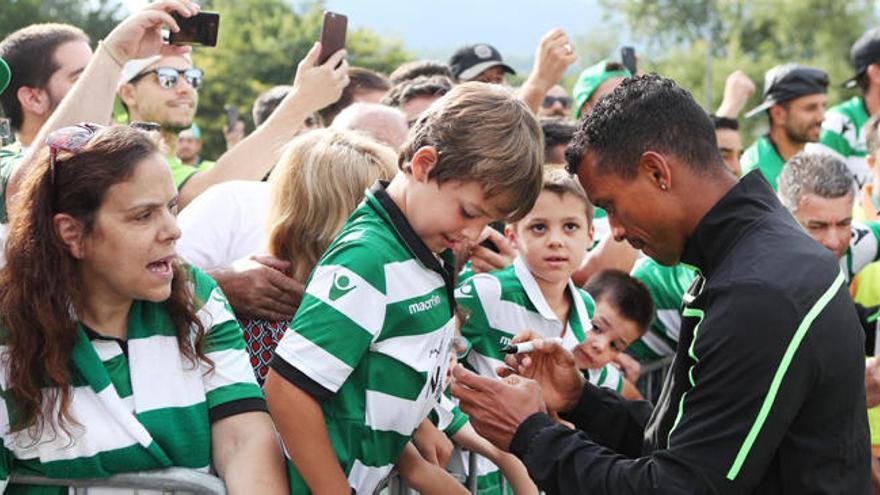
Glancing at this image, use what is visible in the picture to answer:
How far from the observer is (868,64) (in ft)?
27.8

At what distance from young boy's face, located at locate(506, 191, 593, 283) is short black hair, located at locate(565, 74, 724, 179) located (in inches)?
55.9

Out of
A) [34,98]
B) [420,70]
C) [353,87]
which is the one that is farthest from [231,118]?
[34,98]

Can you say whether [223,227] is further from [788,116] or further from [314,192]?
[788,116]

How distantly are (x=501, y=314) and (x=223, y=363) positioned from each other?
1.45 m

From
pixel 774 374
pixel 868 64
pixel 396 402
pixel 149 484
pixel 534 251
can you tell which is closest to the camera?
pixel 774 374

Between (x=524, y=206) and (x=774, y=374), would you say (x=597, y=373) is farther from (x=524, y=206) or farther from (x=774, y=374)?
(x=774, y=374)

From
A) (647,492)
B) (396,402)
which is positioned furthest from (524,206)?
(647,492)

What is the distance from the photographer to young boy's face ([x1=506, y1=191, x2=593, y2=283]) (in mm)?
4559

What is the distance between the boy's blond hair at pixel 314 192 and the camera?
3.76m

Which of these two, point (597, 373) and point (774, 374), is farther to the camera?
point (597, 373)

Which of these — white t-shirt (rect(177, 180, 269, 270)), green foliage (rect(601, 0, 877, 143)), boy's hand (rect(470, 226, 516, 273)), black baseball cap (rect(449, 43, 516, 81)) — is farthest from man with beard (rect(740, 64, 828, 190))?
green foliage (rect(601, 0, 877, 143))

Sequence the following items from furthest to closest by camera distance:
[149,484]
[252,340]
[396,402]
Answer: [252,340] < [396,402] < [149,484]

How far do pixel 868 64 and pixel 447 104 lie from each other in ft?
19.7

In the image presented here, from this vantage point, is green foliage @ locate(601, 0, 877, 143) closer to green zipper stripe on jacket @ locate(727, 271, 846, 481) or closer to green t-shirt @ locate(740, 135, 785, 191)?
green t-shirt @ locate(740, 135, 785, 191)
